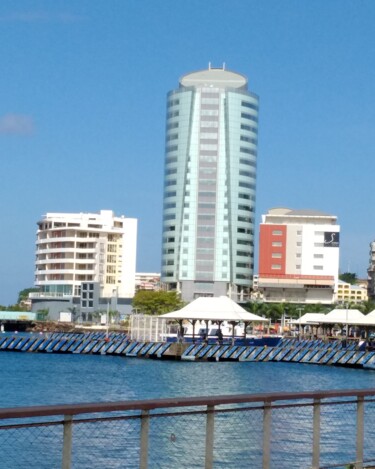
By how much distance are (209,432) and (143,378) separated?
194 ft

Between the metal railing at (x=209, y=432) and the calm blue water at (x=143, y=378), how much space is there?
2902 centimetres

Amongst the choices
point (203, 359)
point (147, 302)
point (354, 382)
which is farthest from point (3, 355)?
point (147, 302)

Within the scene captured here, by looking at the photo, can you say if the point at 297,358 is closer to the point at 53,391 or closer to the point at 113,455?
the point at 53,391

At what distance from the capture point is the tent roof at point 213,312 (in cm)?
9594

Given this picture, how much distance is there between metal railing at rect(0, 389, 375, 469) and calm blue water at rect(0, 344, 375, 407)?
29.0m

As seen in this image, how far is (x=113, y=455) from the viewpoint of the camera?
664 inches

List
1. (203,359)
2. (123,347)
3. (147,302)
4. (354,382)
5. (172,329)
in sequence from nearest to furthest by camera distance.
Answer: (354,382), (203,359), (123,347), (172,329), (147,302)

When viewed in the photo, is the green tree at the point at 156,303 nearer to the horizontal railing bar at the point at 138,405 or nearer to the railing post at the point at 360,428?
the railing post at the point at 360,428

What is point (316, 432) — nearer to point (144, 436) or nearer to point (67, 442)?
point (144, 436)

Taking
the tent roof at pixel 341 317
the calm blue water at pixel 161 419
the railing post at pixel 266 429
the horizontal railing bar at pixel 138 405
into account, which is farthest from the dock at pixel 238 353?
the railing post at pixel 266 429

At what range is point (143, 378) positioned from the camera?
70.1 m

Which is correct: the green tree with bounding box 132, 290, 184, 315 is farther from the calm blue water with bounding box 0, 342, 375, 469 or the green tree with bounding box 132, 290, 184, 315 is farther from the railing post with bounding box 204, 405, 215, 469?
the railing post with bounding box 204, 405, 215, 469

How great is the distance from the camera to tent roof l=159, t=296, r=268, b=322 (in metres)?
95.9

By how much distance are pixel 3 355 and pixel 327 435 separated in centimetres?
9356
